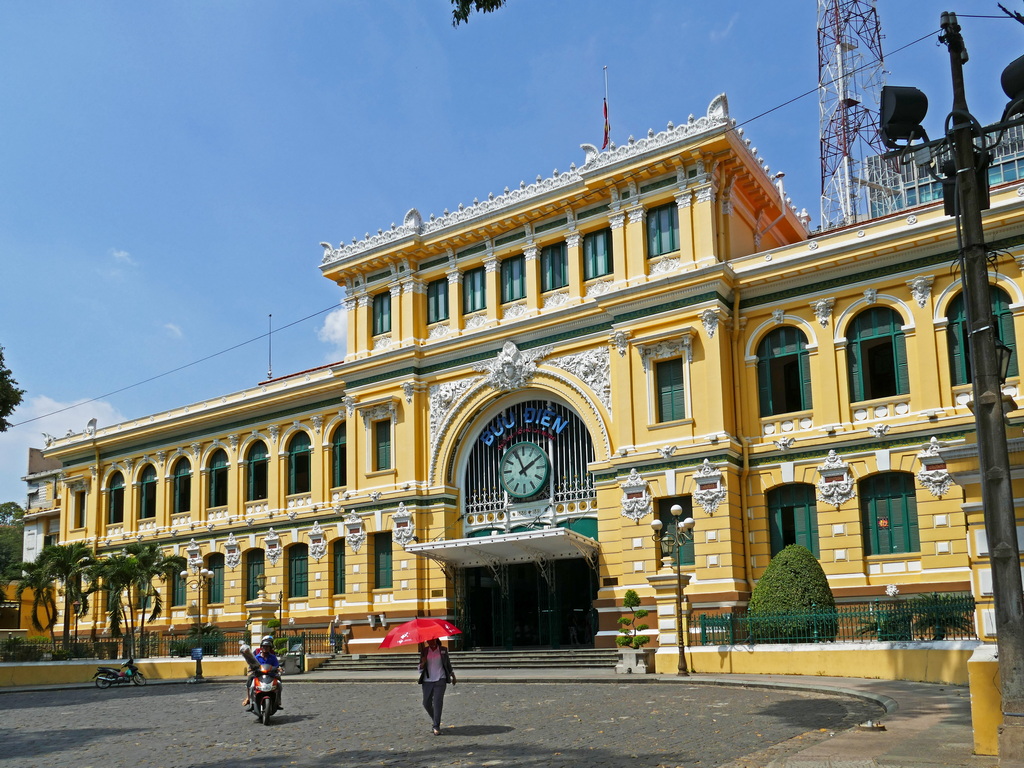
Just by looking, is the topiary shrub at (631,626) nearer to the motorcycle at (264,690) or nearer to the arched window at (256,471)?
the motorcycle at (264,690)

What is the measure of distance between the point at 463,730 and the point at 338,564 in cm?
2456

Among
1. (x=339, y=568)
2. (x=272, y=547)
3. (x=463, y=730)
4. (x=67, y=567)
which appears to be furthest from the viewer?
(x=272, y=547)

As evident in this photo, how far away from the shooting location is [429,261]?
37094 millimetres

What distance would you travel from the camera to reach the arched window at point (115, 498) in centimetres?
4897

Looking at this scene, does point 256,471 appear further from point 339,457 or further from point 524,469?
point 524,469

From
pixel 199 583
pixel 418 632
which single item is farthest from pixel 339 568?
pixel 418 632

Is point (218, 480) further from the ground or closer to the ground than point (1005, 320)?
closer to the ground

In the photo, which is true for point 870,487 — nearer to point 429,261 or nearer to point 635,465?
point 635,465

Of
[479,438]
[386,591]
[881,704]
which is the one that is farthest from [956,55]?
[386,591]

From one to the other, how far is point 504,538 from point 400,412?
768cm

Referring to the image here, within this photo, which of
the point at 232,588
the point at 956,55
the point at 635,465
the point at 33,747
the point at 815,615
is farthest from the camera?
the point at 232,588

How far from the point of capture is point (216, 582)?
43812 millimetres

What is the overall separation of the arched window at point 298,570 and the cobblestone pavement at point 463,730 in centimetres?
1692

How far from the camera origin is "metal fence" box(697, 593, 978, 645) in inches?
816
